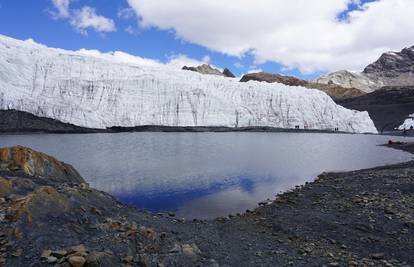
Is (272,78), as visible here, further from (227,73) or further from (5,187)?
(5,187)

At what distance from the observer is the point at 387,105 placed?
431 feet

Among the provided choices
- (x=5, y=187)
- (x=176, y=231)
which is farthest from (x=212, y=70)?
(x=5, y=187)

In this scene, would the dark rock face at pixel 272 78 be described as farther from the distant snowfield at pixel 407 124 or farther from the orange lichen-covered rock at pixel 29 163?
the orange lichen-covered rock at pixel 29 163

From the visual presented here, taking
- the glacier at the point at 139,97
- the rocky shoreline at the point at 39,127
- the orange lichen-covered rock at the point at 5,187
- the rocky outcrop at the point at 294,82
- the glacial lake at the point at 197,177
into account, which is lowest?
the glacial lake at the point at 197,177

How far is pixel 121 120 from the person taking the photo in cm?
8225

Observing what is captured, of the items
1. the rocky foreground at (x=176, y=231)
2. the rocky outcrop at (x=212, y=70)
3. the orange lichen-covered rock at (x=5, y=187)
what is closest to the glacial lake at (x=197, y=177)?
the rocky foreground at (x=176, y=231)

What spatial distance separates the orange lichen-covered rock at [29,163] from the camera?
12.5 m

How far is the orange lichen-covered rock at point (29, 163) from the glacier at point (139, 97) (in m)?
66.2

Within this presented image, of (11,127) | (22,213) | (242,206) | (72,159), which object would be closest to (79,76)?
(11,127)

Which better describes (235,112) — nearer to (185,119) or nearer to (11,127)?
(185,119)

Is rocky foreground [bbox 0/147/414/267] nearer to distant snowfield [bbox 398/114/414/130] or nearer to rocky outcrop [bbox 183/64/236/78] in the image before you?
distant snowfield [bbox 398/114/414/130]

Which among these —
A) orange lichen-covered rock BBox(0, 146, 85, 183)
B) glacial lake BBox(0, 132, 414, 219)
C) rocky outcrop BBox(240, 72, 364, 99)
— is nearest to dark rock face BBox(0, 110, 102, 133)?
glacial lake BBox(0, 132, 414, 219)

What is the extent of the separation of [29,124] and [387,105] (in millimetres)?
109436

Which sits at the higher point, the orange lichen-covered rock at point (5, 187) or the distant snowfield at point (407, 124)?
the distant snowfield at point (407, 124)
